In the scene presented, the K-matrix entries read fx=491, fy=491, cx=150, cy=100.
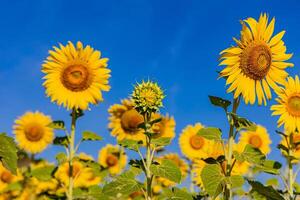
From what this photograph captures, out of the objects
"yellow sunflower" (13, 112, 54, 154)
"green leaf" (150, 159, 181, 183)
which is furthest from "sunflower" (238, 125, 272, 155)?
"green leaf" (150, 159, 181, 183)

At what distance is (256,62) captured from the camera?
516 cm

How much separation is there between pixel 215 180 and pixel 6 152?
2244 mm

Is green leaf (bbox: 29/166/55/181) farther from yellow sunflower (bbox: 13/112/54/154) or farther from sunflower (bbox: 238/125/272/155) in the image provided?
sunflower (bbox: 238/125/272/155)

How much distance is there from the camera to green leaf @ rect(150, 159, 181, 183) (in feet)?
14.8

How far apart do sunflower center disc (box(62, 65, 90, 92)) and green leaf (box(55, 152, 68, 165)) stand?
1525mm

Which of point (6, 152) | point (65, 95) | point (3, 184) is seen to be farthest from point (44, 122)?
point (6, 152)

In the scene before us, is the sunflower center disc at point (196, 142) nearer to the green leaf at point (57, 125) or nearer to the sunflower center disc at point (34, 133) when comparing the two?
the sunflower center disc at point (34, 133)

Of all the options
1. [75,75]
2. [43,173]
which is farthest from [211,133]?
[75,75]

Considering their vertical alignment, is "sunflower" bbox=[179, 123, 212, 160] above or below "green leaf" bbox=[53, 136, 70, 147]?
above

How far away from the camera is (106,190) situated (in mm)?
4598

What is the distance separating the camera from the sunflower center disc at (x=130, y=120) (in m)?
9.71

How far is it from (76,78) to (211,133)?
3742 mm

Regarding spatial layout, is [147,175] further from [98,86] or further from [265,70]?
[98,86]

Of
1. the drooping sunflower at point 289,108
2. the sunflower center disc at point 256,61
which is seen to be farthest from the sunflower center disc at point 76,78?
the sunflower center disc at point 256,61
